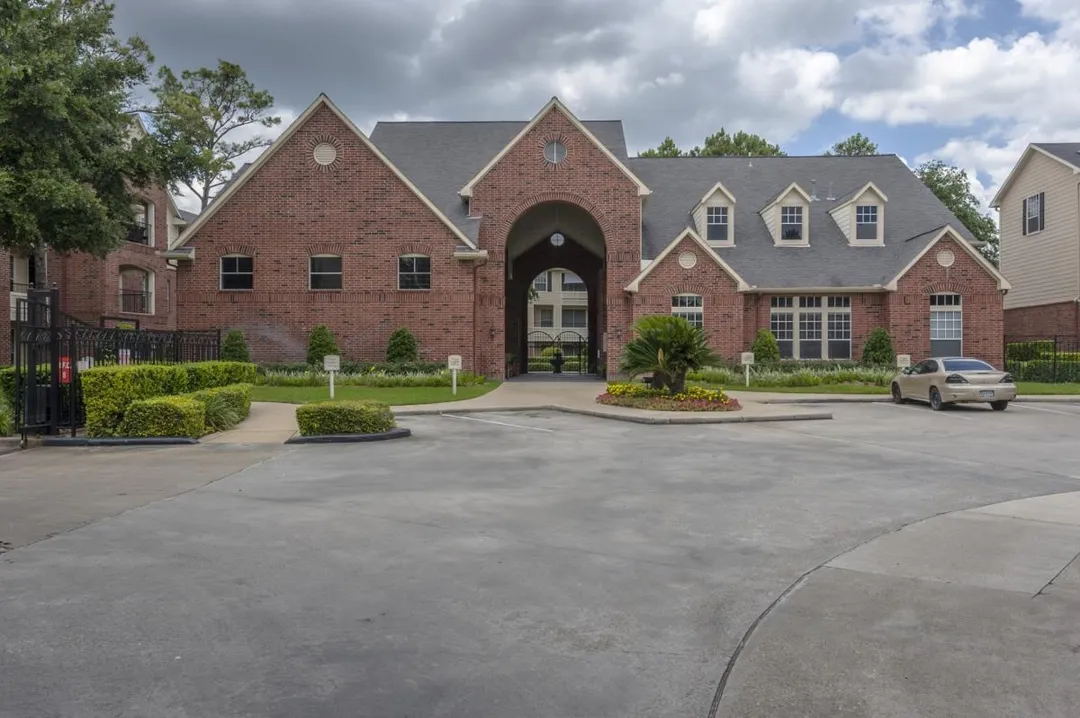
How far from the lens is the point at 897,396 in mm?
23172

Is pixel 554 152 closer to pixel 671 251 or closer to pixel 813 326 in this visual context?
pixel 671 251

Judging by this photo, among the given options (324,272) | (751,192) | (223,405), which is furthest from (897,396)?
(324,272)

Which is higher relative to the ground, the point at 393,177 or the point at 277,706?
the point at 393,177

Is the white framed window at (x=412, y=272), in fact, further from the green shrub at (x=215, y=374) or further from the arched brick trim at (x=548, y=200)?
the green shrub at (x=215, y=374)

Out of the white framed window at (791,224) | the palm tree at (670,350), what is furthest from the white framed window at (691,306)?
the palm tree at (670,350)

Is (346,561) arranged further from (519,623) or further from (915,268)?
(915,268)

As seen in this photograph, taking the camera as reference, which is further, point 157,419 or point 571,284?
point 571,284

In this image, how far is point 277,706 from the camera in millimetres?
3748

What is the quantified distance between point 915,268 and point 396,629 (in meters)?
31.1

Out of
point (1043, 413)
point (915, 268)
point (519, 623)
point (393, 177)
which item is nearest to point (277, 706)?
point (519, 623)

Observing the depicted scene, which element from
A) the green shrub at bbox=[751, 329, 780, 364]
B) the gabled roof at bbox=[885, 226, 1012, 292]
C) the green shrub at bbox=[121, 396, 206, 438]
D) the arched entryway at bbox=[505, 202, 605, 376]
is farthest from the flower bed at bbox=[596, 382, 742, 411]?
the gabled roof at bbox=[885, 226, 1012, 292]

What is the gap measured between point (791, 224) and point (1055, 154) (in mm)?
11869

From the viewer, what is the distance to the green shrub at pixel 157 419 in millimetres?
13680

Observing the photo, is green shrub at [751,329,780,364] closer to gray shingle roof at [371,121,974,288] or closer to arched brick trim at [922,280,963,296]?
gray shingle roof at [371,121,974,288]
